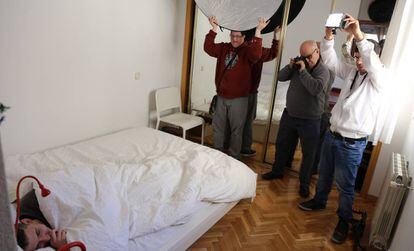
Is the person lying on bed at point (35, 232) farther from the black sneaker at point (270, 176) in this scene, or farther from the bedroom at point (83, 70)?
the black sneaker at point (270, 176)

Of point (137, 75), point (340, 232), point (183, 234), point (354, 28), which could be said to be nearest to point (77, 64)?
point (137, 75)

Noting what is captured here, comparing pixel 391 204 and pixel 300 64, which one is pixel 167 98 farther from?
pixel 391 204

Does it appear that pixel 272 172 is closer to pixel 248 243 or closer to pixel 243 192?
pixel 243 192

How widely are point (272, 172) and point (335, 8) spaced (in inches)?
65.9

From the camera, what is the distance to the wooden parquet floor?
6.25 ft

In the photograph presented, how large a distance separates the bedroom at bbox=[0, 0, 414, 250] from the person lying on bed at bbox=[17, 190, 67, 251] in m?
0.94

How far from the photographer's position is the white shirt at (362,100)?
1662 millimetres

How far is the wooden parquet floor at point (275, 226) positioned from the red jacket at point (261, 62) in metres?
1.08

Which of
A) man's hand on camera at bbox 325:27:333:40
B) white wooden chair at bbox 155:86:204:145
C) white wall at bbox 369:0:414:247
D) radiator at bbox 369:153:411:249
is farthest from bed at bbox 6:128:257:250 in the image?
man's hand on camera at bbox 325:27:333:40

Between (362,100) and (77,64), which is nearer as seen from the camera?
(362,100)

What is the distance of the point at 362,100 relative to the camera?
1.76 m

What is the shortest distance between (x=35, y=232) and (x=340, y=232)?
6.34 feet

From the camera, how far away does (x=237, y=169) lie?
210 cm

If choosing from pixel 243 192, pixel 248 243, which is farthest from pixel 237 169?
pixel 248 243
